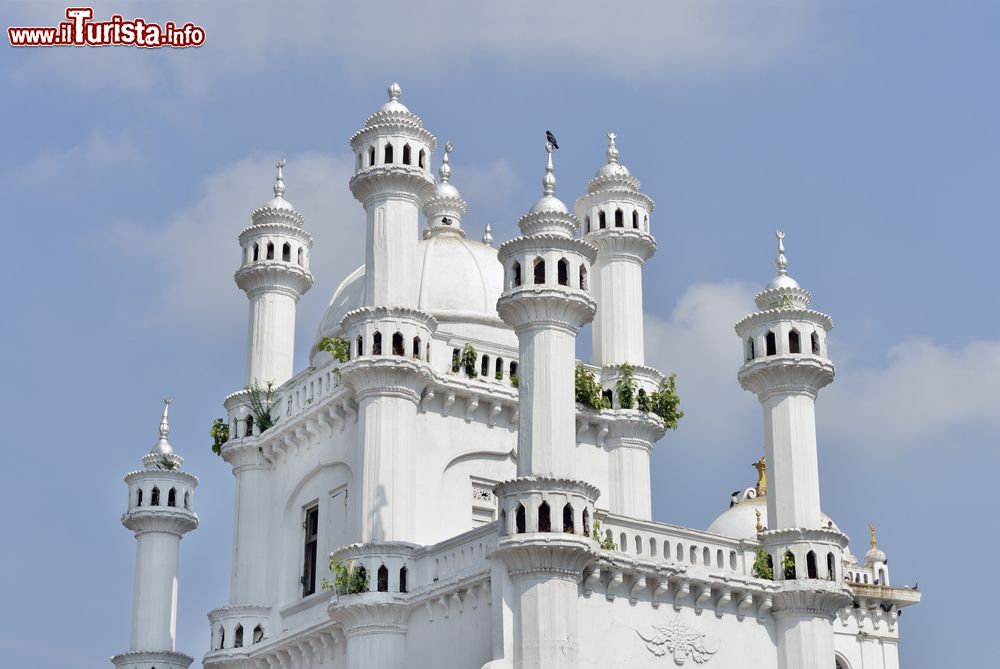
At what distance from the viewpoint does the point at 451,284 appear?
38031mm

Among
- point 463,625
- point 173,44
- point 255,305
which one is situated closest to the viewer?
point 463,625

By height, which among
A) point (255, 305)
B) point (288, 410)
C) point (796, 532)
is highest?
point (255, 305)

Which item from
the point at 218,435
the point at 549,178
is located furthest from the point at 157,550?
the point at 549,178

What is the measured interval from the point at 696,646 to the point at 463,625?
4435mm

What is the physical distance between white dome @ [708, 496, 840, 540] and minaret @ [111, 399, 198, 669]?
15826 mm

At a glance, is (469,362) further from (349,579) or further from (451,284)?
(349,579)

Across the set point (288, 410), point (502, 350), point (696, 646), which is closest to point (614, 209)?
point (502, 350)

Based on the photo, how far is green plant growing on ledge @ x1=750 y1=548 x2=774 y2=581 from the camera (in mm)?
32500

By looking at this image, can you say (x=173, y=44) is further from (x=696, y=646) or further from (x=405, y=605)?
(x=696, y=646)

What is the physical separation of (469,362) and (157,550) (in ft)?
39.2

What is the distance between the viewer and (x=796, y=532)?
3253cm

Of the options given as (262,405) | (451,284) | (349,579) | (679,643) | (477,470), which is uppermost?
(451,284)

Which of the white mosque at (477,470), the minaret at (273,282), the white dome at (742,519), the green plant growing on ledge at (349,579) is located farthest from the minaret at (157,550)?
the white dome at (742,519)

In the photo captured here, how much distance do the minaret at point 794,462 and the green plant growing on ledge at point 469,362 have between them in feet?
19.1
